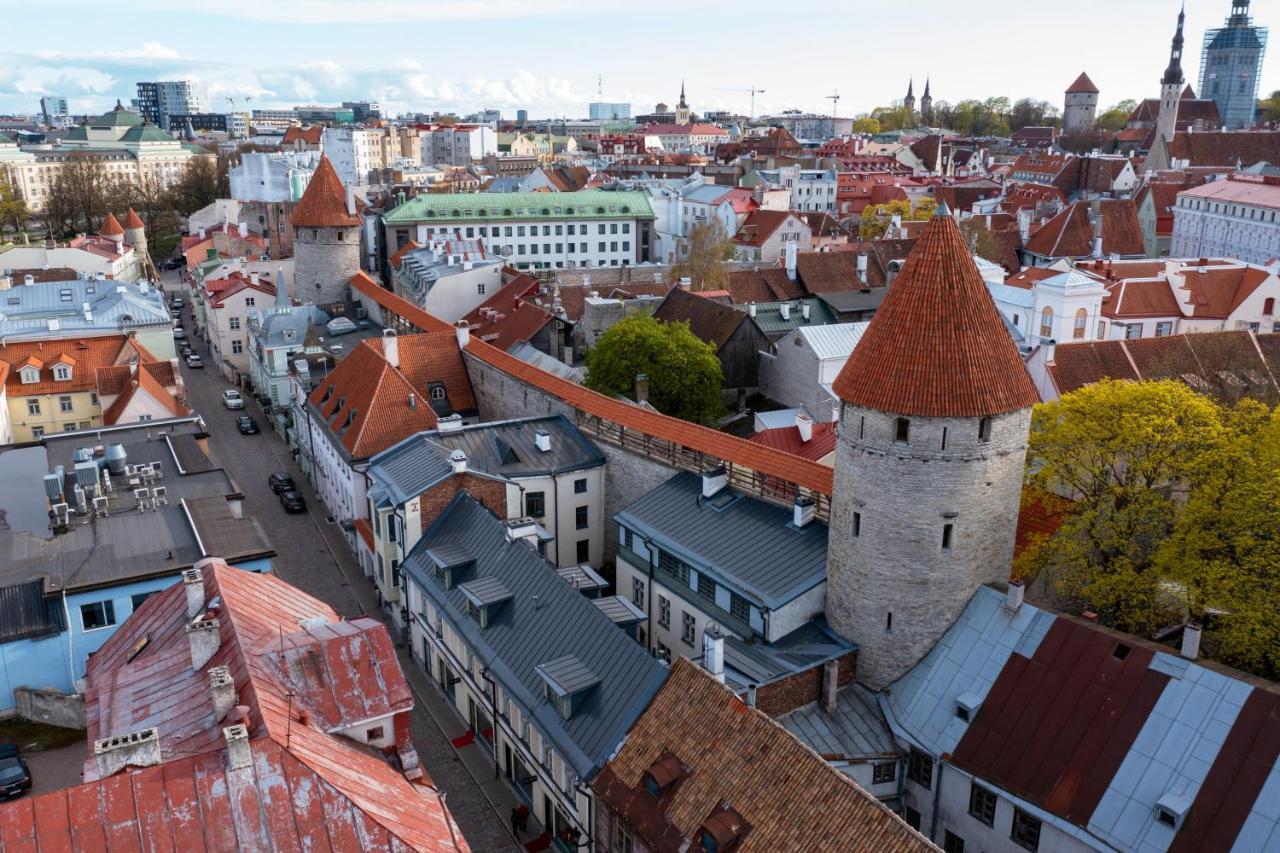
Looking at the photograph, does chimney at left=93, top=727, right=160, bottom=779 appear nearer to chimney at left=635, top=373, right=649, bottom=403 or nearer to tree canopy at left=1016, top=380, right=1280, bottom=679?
tree canopy at left=1016, top=380, right=1280, bottom=679

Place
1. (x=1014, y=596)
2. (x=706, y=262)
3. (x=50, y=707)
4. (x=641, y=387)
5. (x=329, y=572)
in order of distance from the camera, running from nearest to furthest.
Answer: (x=1014, y=596) < (x=50, y=707) < (x=329, y=572) < (x=641, y=387) < (x=706, y=262)

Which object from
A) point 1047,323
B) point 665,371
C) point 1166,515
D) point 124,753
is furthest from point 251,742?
point 1047,323

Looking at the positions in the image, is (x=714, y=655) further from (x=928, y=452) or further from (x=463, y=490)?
(x=463, y=490)

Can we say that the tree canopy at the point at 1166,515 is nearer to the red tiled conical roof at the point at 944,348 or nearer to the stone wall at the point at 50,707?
the red tiled conical roof at the point at 944,348

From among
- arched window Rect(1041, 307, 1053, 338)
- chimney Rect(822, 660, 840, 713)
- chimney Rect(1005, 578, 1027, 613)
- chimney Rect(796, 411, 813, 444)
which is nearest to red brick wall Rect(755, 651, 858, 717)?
chimney Rect(822, 660, 840, 713)

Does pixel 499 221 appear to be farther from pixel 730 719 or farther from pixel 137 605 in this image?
pixel 730 719

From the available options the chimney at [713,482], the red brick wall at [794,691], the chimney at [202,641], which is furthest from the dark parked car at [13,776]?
the chimney at [713,482]
